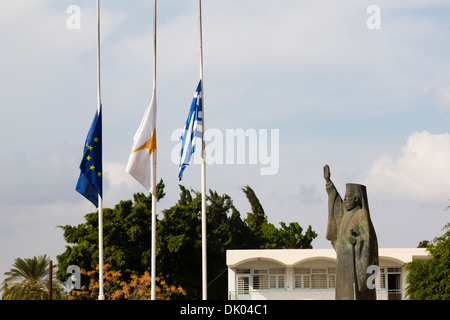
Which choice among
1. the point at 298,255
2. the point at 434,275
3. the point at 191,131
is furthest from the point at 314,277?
the point at 191,131

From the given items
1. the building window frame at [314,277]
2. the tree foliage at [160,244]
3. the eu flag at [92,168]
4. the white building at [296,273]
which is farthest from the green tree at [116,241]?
the eu flag at [92,168]

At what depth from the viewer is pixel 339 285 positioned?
2552cm

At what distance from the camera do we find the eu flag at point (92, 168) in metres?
24.5

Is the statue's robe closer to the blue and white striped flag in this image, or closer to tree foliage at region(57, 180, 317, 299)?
the blue and white striped flag

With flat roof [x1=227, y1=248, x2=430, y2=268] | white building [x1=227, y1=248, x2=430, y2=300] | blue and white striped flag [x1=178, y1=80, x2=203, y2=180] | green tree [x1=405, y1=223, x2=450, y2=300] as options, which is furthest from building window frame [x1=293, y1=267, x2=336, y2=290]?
blue and white striped flag [x1=178, y1=80, x2=203, y2=180]

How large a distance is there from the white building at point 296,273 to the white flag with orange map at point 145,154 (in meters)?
20.1

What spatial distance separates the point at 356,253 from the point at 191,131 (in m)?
7.10

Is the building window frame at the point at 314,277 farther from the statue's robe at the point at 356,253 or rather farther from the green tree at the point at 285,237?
the statue's robe at the point at 356,253

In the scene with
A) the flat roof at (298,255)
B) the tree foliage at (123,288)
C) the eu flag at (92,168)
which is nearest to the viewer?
the eu flag at (92,168)

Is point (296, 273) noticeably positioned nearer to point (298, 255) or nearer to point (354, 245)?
point (298, 255)

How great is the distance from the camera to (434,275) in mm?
37000

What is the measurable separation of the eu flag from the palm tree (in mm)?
27832

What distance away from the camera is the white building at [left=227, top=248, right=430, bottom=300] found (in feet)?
141

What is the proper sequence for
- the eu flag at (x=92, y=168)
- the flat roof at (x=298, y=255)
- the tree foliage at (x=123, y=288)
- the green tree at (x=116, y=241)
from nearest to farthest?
the eu flag at (x=92, y=168), the flat roof at (x=298, y=255), the tree foliage at (x=123, y=288), the green tree at (x=116, y=241)
